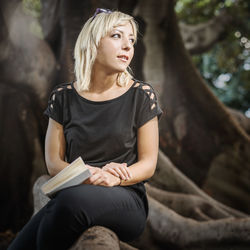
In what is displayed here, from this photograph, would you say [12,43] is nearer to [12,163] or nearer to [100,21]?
[12,163]

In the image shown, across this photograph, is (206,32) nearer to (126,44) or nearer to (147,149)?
(126,44)

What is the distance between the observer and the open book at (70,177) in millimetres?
1240

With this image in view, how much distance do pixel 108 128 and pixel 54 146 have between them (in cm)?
28

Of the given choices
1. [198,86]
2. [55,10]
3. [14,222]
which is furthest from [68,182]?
[198,86]

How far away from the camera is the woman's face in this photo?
1.51 m

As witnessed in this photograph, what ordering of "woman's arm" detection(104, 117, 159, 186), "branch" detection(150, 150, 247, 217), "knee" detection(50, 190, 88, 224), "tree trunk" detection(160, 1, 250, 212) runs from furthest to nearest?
"tree trunk" detection(160, 1, 250, 212) < "branch" detection(150, 150, 247, 217) < "woman's arm" detection(104, 117, 159, 186) < "knee" detection(50, 190, 88, 224)

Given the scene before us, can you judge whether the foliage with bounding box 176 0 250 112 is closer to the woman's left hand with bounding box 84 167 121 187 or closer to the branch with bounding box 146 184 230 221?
the branch with bounding box 146 184 230 221

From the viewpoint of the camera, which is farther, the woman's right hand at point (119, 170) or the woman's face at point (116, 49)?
the woman's face at point (116, 49)

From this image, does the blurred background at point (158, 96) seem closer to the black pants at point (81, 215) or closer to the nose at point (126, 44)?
the nose at point (126, 44)

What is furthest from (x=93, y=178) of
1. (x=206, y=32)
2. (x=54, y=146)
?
(x=206, y=32)

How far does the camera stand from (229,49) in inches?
245

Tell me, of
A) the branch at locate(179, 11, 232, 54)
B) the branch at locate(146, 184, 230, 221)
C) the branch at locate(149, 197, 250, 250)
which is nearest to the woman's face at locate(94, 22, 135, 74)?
the branch at locate(149, 197, 250, 250)

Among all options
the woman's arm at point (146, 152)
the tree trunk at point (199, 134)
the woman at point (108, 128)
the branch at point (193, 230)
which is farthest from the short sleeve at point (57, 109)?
the tree trunk at point (199, 134)

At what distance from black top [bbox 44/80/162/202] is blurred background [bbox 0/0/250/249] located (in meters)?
1.21
